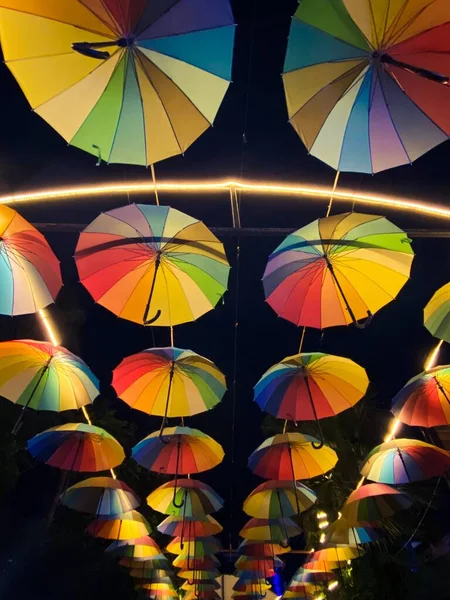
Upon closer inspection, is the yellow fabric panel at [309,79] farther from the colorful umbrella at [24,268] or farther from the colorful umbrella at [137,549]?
the colorful umbrella at [137,549]

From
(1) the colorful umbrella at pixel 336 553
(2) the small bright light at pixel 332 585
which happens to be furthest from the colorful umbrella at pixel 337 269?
(2) the small bright light at pixel 332 585

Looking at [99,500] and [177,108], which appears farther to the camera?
[99,500]

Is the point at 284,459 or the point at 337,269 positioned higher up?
the point at 337,269

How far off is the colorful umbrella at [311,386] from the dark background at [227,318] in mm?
464

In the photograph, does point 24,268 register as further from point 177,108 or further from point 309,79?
point 309,79

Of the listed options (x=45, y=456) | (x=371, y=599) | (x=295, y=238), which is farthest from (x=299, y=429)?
(x=295, y=238)

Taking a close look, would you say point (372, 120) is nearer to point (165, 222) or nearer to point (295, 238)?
point (295, 238)

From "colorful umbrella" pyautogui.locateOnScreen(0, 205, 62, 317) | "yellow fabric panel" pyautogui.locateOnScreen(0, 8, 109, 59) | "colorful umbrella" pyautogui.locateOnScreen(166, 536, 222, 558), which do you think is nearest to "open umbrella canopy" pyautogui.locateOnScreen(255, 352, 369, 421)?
"colorful umbrella" pyautogui.locateOnScreen(0, 205, 62, 317)

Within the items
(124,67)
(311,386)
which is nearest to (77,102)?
(124,67)

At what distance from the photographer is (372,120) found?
271 centimetres

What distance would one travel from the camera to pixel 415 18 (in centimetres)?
246

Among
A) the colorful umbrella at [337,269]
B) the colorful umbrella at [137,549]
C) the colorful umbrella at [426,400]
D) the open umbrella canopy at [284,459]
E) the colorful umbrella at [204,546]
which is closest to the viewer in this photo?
the colorful umbrella at [337,269]

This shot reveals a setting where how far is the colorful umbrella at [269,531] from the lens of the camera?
6.96 meters

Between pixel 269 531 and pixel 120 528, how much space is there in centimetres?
206
